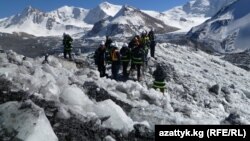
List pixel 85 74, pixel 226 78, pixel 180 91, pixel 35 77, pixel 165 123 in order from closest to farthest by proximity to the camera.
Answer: pixel 165 123 < pixel 35 77 < pixel 85 74 < pixel 180 91 < pixel 226 78

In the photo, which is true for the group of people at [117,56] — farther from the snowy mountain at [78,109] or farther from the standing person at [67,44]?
the standing person at [67,44]

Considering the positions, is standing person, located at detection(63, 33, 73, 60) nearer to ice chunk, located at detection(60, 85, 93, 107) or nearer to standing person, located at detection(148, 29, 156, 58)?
standing person, located at detection(148, 29, 156, 58)

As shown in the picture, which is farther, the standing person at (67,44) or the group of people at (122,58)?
the standing person at (67,44)

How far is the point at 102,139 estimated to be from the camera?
14.0 metres

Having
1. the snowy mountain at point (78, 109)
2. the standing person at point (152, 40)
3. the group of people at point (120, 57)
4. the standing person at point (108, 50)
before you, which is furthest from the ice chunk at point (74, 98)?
the standing person at point (152, 40)

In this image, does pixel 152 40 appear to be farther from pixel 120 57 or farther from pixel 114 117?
pixel 114 117

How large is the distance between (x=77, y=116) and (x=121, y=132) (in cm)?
136

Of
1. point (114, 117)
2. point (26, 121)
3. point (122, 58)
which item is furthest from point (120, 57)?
point (26, 121)

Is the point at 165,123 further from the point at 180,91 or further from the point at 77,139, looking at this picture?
the point at 180,91

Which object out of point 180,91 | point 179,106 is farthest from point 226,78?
point 179,106

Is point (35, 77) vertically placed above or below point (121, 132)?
above

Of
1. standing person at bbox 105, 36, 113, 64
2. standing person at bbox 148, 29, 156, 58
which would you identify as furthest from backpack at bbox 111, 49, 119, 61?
standing person at bbox 148, 29, 156, 58

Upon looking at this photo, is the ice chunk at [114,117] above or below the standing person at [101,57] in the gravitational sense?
below

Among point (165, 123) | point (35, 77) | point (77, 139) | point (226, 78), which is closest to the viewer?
point (77, 139)
